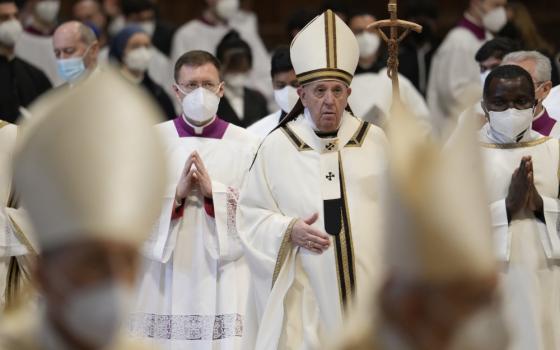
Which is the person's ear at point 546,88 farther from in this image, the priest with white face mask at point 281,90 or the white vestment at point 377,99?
the white vestment at point 377,99

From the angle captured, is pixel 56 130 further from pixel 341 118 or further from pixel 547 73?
pixel 547 73

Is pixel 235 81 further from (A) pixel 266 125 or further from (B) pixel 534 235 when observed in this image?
(B) pixel 534 235

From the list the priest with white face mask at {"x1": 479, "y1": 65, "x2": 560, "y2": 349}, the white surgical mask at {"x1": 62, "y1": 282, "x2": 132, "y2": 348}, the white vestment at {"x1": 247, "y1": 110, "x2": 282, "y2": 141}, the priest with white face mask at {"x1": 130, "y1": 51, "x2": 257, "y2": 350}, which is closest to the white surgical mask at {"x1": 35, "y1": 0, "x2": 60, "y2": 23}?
the white vestment at {"x1": 247, "y1": 110, "x2": 282, "y2": 141}

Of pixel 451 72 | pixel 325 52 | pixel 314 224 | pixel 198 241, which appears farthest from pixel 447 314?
pixel 451 72

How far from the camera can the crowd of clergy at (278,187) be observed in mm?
3242

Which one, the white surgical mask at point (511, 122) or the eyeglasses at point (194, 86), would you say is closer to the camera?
the white surgical mask at point (511, 122)

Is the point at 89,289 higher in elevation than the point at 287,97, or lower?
lower

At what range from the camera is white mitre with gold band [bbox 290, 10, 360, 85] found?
7.32 m

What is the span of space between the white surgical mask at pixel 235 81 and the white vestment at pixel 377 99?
85 cm

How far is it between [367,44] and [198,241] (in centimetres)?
402

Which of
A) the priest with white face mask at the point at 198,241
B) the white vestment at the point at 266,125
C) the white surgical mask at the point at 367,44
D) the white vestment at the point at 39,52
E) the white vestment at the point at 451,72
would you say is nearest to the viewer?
the priest with white face mask at the point at 198,241

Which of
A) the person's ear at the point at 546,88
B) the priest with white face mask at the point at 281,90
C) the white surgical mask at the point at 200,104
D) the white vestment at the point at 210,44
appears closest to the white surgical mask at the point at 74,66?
the priest with white face mask at the point at 281,90

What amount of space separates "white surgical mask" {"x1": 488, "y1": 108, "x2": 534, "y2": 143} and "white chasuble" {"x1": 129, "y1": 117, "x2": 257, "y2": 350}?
1.59 meters

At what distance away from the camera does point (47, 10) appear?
13297 millimetres
